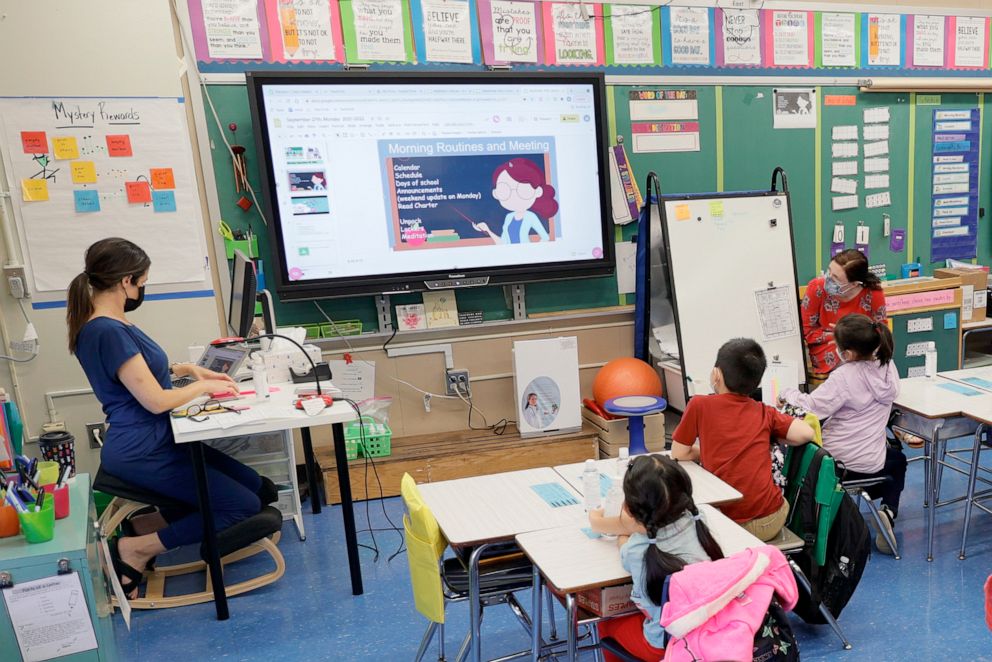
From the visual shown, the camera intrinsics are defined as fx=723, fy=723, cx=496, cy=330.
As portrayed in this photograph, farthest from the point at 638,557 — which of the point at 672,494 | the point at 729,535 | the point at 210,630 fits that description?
the point at 210,630

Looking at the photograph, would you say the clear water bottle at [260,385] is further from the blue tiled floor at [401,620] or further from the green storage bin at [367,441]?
the green storage bin at [367,441]

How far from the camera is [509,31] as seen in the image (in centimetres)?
416

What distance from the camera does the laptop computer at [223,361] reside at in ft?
10.1

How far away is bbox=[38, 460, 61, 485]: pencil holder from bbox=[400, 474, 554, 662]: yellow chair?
117 cm

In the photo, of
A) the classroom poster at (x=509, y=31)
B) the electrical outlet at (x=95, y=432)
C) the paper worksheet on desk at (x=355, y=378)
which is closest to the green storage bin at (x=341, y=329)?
the paper worksheet on desk at (x=355, y=378)

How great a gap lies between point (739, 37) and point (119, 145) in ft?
12.0

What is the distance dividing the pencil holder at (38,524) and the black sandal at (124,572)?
101cm

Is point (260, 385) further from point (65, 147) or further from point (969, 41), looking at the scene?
point (969, 41)

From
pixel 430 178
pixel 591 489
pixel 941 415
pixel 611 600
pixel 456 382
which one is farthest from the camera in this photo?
pixel 456 382

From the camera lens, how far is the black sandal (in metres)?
2.92

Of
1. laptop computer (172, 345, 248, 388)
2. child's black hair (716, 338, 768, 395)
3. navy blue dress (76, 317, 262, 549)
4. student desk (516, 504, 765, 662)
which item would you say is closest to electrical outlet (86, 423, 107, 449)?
laptop computer (172, 345, 248, 388)

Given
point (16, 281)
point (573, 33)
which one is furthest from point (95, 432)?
point (573, 33)

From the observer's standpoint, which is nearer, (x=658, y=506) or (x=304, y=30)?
(x=658, y=506)

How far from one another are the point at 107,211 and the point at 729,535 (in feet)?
10.2
